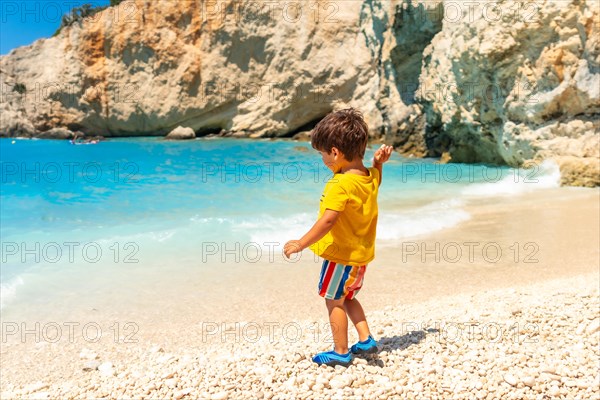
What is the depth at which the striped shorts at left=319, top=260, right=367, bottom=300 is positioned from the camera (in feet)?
8.99

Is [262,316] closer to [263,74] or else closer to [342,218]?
[342,218]

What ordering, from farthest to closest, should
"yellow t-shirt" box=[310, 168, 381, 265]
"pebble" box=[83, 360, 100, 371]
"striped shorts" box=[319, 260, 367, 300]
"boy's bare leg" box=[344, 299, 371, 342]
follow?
"pebble" box=[83, 360, 100, 371] → "boy's bare leg" box=[344, 299, 371, 342] → "striped shorts" box=[319, 260, 367, 300] → "yellow t-shirt" box=[310, 168, 381, 265]

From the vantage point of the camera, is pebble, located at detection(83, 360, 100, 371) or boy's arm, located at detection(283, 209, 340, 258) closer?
boy's arm, located at detection(283, 209, 340, 258)

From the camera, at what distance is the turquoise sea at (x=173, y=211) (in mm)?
6035

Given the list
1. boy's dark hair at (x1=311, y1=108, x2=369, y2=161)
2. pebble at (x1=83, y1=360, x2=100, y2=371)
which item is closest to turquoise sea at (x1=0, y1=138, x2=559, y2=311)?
pebble at (x1=83, y1=360, x2=100, y2=371)

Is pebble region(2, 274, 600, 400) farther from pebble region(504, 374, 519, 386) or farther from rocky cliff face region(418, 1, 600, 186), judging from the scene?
rocky cliff face region(418, 1, 600, 186)

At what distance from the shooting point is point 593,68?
12086mm

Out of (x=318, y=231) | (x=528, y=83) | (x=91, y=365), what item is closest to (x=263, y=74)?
(x=528, y=83)

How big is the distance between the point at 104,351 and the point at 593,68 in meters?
12.5

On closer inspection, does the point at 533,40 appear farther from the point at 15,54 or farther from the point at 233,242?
the point at 15,54

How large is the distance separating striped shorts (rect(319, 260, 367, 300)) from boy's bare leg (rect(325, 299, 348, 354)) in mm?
75

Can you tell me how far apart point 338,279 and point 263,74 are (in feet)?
108

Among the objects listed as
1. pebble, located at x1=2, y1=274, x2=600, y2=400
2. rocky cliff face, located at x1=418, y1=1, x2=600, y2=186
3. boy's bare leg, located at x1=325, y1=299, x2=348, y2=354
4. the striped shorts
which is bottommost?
pebble, located at x1=2, y1=274, x2=600, y2=400

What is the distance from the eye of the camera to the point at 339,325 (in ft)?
9.32
